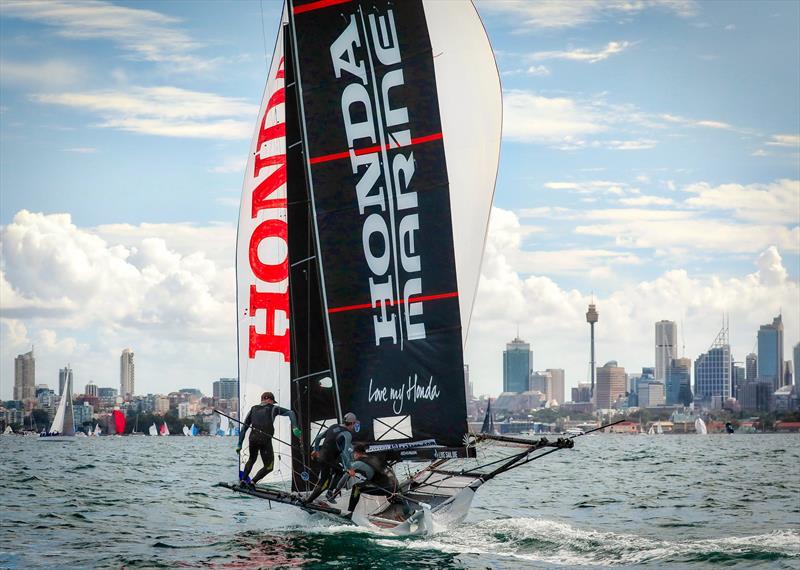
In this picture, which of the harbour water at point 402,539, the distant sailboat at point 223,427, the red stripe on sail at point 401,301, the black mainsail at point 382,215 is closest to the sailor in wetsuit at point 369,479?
the black mainsail at point 382,215

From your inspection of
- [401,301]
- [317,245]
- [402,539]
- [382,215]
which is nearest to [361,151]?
[382,215]

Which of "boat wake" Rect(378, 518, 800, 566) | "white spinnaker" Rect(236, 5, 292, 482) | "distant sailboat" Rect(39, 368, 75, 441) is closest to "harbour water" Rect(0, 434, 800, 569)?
"boat wake" Rect(378, 518, 800, 566)

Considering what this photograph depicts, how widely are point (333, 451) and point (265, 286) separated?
3861 millimetres

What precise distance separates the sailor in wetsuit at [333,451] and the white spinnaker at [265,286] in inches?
73.2

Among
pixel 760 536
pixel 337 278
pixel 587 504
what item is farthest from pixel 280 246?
pixel 587 504

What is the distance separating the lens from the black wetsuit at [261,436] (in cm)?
1861

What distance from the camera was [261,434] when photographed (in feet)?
61.5

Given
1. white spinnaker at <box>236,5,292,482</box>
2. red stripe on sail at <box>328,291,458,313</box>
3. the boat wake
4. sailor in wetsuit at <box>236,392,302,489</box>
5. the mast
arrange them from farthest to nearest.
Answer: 1. white spinnaker at <box>236,5,292,482</box>
2. sailor in wetsuit at <box>236,392,302,489</box>
3. the mast
4. red stripe on sail at <box>328,291,458,313</box>
5. the boat wake

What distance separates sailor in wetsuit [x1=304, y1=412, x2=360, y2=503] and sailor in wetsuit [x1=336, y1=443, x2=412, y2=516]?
0.49 feet

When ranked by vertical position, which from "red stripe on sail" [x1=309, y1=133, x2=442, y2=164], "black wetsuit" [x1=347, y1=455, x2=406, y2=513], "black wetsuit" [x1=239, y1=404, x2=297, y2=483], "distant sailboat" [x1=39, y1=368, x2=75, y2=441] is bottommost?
"distant sailboat" [x1=39, y1=368, x2=75, y2=441]

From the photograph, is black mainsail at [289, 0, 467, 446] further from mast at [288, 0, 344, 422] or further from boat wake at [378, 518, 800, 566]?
boat wake at [378, 518, 800, 566]

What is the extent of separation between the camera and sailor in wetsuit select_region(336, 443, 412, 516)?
17344mm

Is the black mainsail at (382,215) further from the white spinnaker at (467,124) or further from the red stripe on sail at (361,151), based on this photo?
the white spinnaker at (467,124)

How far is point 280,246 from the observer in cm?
2025
